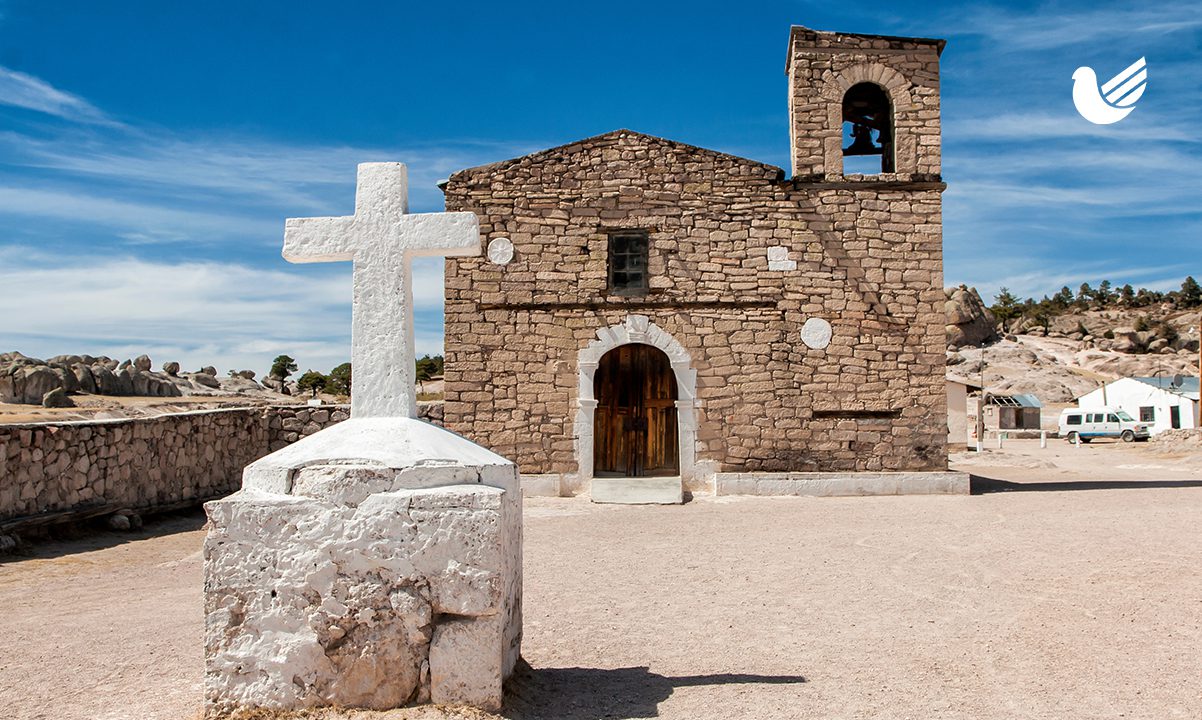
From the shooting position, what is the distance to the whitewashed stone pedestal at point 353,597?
364 centimetres

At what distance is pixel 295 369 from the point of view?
40969 millimetres

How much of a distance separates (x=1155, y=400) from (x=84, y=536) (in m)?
39.0

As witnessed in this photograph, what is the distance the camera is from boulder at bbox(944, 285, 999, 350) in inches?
2308

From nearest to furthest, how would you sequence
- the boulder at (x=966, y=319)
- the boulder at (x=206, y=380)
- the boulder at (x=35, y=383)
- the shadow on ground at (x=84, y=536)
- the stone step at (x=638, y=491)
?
the shadow on ground at (x=84, y=536) → the stone step at (x=638, y=491) → the boulder at (x=35, y=383) → the boulder at (x=206, y=380) → the boulder at (x=966, y=319)

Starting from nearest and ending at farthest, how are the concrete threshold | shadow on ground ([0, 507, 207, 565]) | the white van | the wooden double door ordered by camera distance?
shadow on ground ([0, 507, 207, 565])
the concrete threshold
the wooden double door
the white van

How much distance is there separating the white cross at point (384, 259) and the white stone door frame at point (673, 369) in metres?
8.19

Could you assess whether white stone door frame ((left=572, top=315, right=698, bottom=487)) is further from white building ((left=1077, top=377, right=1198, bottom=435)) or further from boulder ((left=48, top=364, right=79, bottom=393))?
white building ((left=1077, top=377, right=1198, bottom=435))

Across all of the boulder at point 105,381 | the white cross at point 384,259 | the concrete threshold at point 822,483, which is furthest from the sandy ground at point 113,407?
the white cross at point 384,259

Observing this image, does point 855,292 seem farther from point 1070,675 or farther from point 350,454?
point 350,454

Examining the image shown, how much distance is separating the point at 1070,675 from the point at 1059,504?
7.65 meters

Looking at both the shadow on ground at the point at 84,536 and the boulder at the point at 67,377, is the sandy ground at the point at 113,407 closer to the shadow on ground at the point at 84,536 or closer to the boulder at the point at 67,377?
the boulder at the point at 67,377

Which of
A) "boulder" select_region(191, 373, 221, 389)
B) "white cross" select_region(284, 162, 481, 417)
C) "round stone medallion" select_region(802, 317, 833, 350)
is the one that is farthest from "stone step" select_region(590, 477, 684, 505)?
"boulder" select_region(191, 373, 221, 389)

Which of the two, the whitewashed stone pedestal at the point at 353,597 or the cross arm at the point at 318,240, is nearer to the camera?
the whitewashed stone pedestal at the point at 353,597

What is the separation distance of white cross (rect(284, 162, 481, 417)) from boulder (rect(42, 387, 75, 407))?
891 inches
